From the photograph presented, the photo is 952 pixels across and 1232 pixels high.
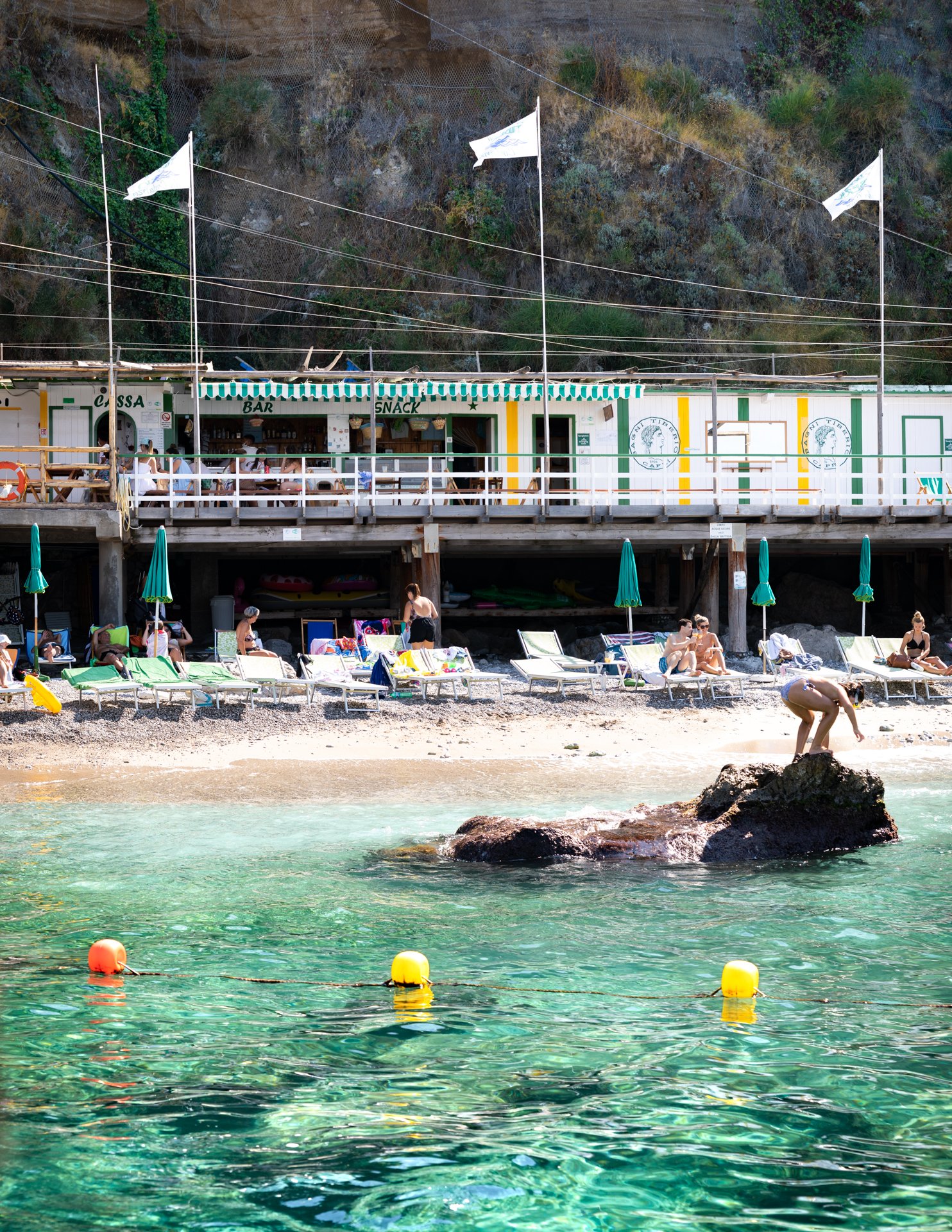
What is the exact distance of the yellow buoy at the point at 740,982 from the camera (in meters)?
5.98

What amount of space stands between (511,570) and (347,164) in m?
15.1

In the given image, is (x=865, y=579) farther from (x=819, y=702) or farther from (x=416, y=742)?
(x=819, y=702)

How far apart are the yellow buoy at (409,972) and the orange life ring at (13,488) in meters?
13.5

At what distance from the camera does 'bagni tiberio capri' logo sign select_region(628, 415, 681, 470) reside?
23.8 m

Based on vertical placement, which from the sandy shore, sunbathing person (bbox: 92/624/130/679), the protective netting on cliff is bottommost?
the sandy shore

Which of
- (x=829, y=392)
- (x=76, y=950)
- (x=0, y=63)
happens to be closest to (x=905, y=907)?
(x=76, y=950)

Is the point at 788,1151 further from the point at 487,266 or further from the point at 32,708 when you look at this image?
the point at 487,266

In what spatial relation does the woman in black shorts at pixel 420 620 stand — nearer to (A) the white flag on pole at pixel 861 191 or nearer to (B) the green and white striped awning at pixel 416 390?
(B) the green and white striped awning at pixel 416 390

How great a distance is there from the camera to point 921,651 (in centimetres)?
1733

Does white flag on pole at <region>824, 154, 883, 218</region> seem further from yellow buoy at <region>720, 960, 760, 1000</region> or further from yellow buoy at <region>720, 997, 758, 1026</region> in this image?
yellow buoy at <region>720, 997, 758, 1026</region>

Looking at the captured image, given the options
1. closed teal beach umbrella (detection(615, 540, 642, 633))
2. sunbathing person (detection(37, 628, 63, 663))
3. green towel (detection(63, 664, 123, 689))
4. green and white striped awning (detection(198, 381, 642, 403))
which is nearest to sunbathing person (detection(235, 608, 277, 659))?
sunbathing person (detection(37, 628, 63, 663))

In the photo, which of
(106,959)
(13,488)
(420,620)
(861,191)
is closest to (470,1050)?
(106,959)

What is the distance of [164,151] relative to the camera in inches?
1271

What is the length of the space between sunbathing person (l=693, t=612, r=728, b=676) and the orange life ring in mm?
9865
